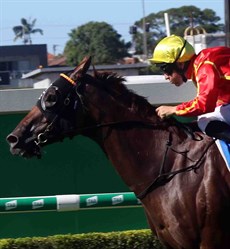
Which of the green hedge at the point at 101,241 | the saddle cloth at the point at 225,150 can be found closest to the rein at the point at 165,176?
the saddle cloth at the point at 225,150

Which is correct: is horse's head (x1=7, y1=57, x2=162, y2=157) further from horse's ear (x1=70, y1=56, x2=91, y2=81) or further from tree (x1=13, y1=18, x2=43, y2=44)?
tree (x1=13, y1=18, x2=43, y2=44)

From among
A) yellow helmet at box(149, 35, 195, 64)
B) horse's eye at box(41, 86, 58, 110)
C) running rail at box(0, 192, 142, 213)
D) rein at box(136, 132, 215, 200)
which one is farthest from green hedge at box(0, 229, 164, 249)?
yellow helmet at box(149, 35, 195, 64)

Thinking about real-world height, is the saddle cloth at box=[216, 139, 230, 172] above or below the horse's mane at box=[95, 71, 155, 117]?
below

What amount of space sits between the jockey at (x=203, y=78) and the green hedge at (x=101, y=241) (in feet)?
7.99

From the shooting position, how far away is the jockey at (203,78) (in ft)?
16.2

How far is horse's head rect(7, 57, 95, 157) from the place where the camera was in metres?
5.28

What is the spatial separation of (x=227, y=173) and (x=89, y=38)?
76.3 meters

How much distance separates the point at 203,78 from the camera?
195 inches

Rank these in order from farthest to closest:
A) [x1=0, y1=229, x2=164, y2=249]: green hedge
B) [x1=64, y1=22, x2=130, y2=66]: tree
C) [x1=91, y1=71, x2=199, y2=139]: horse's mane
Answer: [x1=64, y1=22, x2=130, y2=66]: tree, [x1=0, y1=229, x2=164, y2=249]: green hedge, [x1=91, y1=71, x2=199, y2=139]: horse's mane

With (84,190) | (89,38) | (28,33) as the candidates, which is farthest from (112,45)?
(84,190)

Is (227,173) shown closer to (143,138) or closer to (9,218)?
(143,138)

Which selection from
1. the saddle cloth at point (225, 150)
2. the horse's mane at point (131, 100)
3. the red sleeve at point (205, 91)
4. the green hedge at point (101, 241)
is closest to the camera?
the red sleeve at point (205, 91)

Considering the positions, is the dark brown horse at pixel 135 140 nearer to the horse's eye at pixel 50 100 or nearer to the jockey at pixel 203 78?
the horse's eye at pixel 50 100

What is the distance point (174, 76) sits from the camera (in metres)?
5.27
